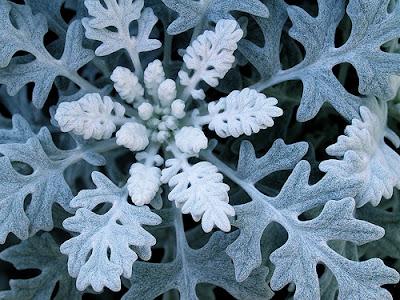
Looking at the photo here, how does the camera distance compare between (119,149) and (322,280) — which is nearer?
(322,280)

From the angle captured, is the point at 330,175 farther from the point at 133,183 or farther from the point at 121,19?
the point at 121,19

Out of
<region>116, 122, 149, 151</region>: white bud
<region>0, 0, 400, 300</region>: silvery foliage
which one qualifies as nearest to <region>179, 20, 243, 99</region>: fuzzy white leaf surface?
<region>0, 0, 400, 300</region>: silvery foliage

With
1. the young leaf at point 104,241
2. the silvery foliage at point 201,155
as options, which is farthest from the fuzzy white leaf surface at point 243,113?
the young leaf at point 104,241

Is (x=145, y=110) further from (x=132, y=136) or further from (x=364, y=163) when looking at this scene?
(x=364, y=163)

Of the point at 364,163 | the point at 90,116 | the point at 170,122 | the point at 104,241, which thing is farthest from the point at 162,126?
the point at 364,163

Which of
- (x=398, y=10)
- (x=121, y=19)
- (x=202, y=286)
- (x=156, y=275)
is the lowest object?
(x=202, y=286)

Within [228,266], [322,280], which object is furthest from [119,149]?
[322,280]
